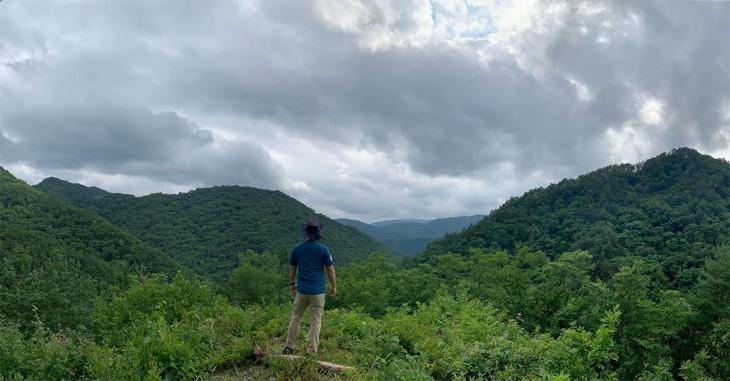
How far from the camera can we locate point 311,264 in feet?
23.0

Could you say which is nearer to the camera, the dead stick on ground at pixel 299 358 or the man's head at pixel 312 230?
the dead stick on ground at pixel 299 358

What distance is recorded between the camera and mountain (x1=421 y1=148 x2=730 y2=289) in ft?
184

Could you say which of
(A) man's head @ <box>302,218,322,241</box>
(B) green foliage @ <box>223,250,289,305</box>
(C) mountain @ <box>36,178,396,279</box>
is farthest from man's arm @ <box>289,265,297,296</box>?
(C) mountain @ <box>36,178,396,279</box>

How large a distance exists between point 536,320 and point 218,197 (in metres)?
145

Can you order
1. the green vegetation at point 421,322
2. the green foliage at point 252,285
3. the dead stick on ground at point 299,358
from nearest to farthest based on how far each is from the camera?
the green vegetation at point 421,322 < the dead stick on ground at point 299,358 < the green foliage at point 252,285

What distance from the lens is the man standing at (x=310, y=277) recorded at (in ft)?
22.8

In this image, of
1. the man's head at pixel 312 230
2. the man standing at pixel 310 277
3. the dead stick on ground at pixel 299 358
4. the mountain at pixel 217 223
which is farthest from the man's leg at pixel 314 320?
the mountain at pixel 217 223

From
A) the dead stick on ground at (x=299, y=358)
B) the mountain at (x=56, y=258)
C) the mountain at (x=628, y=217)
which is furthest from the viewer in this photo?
the mountain at (x=628, y=217)

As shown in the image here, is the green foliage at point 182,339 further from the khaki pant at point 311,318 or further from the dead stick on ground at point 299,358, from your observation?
the khaki pant at point 311,318

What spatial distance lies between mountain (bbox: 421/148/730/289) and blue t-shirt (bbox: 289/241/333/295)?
137 feet

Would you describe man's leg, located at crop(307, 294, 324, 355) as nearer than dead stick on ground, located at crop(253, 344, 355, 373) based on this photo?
No

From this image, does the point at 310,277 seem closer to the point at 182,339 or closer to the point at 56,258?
the point at 182,339

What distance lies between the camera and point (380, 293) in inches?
1341

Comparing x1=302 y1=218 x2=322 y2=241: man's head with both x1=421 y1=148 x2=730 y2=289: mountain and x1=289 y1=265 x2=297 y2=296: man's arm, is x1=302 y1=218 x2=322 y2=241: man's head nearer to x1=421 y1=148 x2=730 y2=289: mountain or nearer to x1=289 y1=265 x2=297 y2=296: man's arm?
x1=289 y1=265 x2=297 y2=296: man's arm
